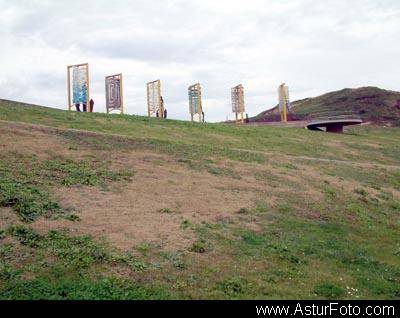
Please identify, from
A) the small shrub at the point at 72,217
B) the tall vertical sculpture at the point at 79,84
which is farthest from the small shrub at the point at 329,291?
the tall vertical sculpture at the point at 79,84

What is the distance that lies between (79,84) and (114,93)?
2521mm

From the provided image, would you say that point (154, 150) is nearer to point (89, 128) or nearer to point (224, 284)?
point (89, 128)

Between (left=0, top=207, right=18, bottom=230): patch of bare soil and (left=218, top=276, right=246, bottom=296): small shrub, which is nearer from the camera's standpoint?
(left=218, top=276, right=246, bottom=296): small shrub

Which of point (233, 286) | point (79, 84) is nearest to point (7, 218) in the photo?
point (233, 286)

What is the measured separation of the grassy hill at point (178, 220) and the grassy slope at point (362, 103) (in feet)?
122

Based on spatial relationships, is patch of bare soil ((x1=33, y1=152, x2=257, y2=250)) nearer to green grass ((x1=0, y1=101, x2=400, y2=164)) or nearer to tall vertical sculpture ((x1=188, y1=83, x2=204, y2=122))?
green grass ((x1=0, y1=101, x2=400, y2=164))

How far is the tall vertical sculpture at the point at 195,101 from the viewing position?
38.3m

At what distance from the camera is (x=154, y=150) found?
62.8 feet

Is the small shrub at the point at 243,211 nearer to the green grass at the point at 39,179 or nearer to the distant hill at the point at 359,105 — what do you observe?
the green grass at the point at 39,179

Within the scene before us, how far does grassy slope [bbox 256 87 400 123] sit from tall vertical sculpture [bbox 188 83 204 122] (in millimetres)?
21688

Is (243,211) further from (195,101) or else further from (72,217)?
(195,101)

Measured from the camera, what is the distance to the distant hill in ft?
186

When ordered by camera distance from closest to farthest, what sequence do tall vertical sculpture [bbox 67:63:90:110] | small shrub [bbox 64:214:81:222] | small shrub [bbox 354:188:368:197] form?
small shrub [bbox 64:214:81:222], small shrub [bbox 354:188:368:197], tall vertical sculpture [bbox 67:63:90:110]

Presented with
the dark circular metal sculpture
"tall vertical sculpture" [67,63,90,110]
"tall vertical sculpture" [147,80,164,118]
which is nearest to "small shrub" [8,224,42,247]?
"tall vertical sculpture" [67,63,90,110]
